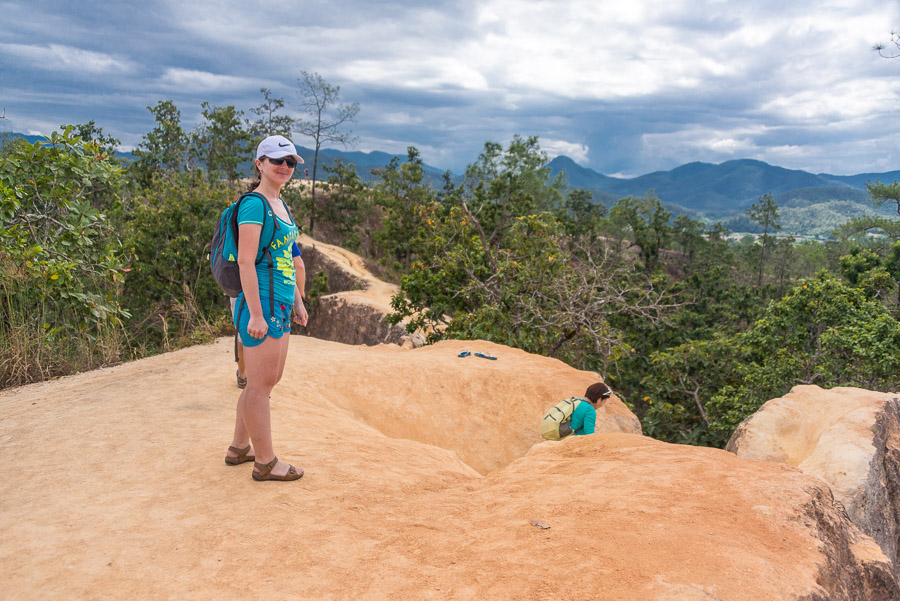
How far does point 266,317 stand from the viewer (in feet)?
9.54

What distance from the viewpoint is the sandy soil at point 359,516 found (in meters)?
2.19

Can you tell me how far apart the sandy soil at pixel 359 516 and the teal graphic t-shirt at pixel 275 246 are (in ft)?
3.78

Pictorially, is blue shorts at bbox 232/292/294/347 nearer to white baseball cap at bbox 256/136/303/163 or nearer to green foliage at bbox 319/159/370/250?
white baseball cap at bbox 256/136/303/163

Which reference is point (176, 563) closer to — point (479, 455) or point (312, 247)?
point (479, 455)

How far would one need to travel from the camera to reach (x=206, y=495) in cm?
299

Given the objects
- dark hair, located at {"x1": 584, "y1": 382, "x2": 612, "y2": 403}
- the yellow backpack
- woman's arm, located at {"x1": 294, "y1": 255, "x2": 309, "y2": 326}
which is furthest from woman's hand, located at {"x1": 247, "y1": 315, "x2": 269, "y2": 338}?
dark hair, located at {"x1": 584, "y1": 382, "x2": 612, "y2": 403}

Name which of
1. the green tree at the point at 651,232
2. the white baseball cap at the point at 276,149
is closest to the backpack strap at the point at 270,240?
the white baseball cap at the point at 276,149

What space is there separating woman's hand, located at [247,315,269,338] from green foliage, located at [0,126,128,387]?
493 cm

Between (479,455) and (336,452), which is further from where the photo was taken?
(479,455)

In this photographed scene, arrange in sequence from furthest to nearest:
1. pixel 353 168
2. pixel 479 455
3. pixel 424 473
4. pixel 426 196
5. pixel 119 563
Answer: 1. pixel 353 168
2. pixel 426 196
3. pixel 479 455
4. pixel 424 473
5. pixel 119 563

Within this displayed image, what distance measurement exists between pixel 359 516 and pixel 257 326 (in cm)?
113

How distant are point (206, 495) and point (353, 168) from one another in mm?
32622

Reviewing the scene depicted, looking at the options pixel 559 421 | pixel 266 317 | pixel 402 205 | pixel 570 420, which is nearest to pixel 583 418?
pixel 570 420

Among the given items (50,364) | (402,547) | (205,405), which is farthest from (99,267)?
(402,547)
